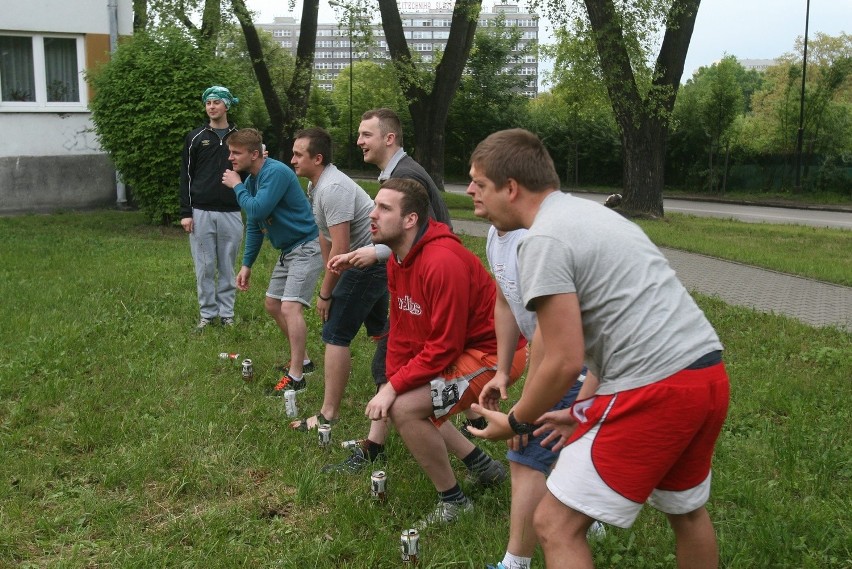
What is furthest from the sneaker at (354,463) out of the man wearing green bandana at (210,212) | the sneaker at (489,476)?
the man wearing green bandana at (210,212)

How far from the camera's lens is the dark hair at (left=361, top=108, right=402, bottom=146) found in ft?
17.0

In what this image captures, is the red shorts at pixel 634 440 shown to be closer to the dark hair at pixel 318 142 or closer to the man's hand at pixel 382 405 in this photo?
the man's hand at pixel 382 405

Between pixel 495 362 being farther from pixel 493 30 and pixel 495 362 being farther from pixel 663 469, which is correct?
pixel 493 30

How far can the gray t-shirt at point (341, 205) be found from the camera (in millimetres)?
5582

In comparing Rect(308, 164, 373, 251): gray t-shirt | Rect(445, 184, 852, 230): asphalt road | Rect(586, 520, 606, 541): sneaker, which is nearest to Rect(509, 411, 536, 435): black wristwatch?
Rect(586, 520, 606, 541): sneaker

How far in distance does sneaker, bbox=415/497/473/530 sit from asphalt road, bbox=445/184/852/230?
20027 millimetres

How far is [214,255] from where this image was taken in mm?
8727

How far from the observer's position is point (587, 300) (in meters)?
2.80

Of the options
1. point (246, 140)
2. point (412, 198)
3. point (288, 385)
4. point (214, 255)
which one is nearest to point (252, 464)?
point (288, 385)

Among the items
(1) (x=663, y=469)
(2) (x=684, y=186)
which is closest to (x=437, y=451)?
(1) (x=663, y=469)

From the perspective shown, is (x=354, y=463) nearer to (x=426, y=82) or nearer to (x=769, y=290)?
(x=769, y=290)

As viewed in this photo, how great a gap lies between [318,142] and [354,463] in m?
2.04

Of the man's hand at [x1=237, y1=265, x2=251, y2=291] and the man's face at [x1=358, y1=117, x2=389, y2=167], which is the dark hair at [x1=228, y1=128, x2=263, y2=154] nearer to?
the man's hand at [x1=237, y1=265, x2=251, y2=291]

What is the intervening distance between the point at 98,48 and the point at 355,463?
663 inches
